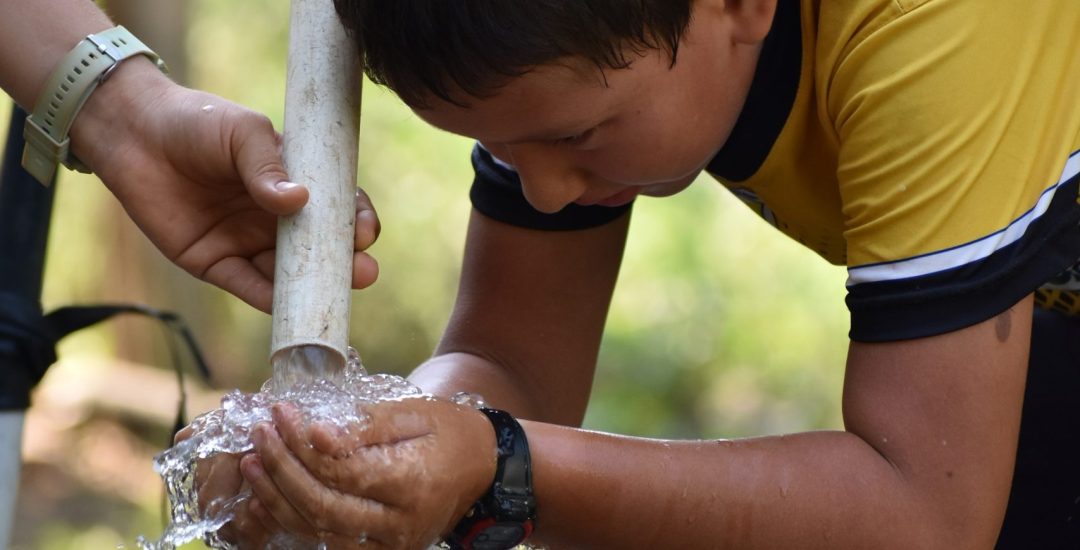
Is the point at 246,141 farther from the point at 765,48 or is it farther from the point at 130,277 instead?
the point at 130,277

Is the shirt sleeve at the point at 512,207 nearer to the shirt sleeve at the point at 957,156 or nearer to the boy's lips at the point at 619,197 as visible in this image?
the boy's lips at the point at 619,197

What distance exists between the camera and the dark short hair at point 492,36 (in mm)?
1450

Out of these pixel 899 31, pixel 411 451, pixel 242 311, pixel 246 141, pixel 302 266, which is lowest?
pixel 242 311

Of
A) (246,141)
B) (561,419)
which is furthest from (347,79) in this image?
(561,419)

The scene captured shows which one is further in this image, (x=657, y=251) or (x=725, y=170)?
(x=657, y=251)

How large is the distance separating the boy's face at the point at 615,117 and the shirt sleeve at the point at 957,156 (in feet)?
0.56

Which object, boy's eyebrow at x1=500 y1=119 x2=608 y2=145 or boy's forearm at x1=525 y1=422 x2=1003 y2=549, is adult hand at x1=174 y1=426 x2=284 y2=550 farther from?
boy's eyebrow at x1=500 y1=119 x2=608 y2=145

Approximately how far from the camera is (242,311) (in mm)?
5816

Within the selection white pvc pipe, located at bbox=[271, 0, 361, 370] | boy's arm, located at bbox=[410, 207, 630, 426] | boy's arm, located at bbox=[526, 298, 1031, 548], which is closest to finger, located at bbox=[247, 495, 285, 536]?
white pvc pipe, located at bbox=[271, 0, 361, 370]

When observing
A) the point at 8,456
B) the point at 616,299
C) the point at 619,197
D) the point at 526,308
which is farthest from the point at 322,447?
the point at 616,299

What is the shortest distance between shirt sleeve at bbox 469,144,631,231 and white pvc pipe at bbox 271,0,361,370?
46cm

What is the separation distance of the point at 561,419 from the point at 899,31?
0.97m

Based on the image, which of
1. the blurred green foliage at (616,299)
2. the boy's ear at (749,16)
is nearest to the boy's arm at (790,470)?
the boy's ear at (749,16)

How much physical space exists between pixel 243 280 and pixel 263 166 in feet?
0.70
